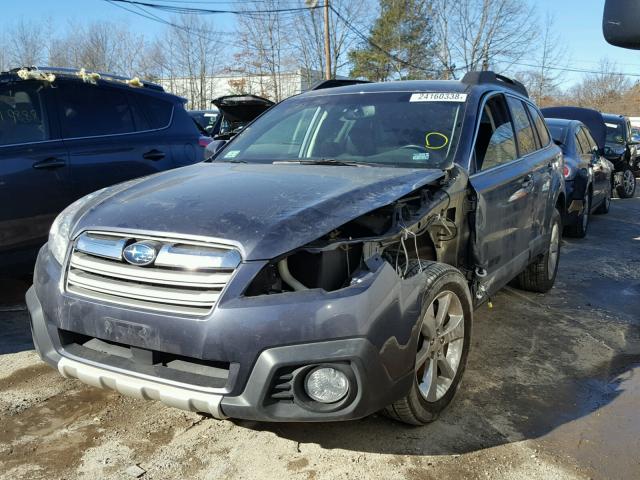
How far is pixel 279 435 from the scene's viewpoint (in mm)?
2812

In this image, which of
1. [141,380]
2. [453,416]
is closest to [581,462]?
[453,416]

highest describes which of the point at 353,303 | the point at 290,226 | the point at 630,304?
the point at 290,226

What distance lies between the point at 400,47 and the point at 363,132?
40100mm

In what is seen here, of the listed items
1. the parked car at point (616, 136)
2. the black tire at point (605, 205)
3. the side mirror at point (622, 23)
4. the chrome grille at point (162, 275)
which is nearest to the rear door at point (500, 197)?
the side mirror at point (622, 23)

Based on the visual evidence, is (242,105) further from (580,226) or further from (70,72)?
(580,226)

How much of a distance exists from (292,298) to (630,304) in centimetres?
417

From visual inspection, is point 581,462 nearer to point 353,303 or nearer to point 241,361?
point 353,303

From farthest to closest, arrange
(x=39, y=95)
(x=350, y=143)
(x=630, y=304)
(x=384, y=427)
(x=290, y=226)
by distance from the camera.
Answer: (x=630, y=304)
(x=39, y=95)
(x=350, y=143)
(x=384, y=427)
(x=290, y=226)

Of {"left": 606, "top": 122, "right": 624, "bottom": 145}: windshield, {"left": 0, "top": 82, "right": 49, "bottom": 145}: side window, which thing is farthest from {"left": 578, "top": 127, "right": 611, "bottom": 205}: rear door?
{"left": 0, "top": 82, "right": 49, "bottom": 145}: side window

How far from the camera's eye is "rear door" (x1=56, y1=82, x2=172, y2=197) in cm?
479

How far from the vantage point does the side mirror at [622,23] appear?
2059 millimetres

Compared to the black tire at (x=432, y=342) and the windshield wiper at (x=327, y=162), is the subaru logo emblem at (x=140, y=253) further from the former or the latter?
the windshield wiper at (x=327, y=162)

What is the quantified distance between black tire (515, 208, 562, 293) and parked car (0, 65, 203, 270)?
341 cm

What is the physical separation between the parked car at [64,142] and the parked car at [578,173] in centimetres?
494
